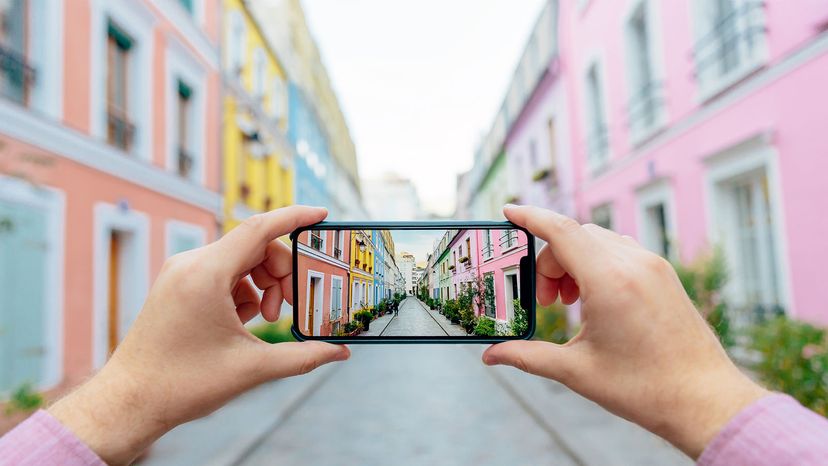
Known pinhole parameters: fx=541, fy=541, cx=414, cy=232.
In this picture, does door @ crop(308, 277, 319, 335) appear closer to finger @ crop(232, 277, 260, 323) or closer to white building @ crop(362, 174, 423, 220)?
finger @ crop(232, 277, 260, 323)

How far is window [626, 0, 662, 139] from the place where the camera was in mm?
9477

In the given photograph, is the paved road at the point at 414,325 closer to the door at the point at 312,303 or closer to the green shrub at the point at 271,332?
the door at the point at 312,303

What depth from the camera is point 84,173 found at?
6.68m

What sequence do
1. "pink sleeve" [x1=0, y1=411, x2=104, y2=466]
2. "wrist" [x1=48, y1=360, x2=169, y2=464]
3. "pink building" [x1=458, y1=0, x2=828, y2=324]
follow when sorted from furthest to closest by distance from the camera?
"pink building" [x1=458, y1=0, x2=828, y2=324] → "wrist" [x1=48, y1=360, x2=169, y2=464] → "pink sleeve" [x1=0, y1=411, x2=104, y2=466]

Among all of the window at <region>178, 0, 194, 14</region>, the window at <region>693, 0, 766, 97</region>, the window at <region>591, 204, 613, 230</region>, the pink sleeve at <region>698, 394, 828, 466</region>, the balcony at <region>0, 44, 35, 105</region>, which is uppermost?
the window at <region>178, 0, 194, 14</region>

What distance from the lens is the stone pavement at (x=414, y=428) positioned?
15.6 feet

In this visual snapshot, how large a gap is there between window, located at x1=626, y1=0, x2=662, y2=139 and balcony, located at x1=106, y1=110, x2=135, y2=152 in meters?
8.38

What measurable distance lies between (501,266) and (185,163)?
9.70 m

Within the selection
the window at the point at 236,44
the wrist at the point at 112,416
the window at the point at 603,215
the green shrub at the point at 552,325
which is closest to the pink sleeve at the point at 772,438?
the wrist at the point at 112,416

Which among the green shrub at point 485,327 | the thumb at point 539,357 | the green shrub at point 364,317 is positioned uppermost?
the green shrub at point 364,317

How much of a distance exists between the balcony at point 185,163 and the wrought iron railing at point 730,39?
8.70 meters

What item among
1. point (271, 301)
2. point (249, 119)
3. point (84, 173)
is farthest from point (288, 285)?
point (249, 119)

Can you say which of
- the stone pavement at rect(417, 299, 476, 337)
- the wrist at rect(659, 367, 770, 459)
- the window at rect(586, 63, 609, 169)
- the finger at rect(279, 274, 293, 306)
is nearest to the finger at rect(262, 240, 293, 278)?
the finger at rect(279, 274, 293, 306)

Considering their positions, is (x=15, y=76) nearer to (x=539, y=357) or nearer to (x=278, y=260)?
(x=278, y=260)
